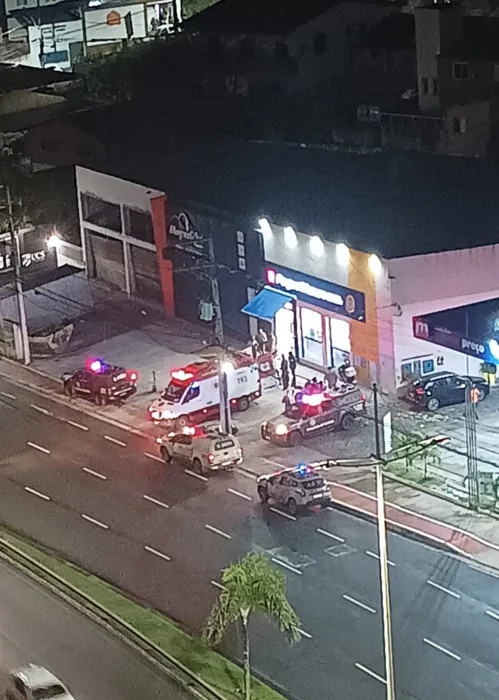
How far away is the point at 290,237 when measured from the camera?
22.2 meters

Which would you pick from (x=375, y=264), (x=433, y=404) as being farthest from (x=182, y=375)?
(x=433, y=404)

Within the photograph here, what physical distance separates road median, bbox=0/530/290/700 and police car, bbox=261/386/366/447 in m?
3.95

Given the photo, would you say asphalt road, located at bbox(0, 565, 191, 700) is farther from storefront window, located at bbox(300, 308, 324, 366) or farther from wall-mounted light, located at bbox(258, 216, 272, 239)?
wall-mounted light, located at bbox(258, 216, 272, 239)

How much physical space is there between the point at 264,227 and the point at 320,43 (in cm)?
1093

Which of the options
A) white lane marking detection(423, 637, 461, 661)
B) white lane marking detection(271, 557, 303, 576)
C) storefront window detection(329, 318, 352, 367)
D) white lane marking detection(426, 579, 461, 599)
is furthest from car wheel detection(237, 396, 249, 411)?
white lane marking detection(423, 637, 461, 661)

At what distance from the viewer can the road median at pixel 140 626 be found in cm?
1270

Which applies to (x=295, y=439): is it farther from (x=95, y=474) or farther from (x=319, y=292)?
(x=319, y=292)

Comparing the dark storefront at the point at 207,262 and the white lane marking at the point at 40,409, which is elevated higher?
the dark storefront at the point at 207,262

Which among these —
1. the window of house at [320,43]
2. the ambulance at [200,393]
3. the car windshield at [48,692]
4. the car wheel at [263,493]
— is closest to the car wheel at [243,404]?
the ambulance at [200,393]

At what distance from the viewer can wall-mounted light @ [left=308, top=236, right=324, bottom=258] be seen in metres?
21.5

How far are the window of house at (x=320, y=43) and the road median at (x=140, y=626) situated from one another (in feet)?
61.3

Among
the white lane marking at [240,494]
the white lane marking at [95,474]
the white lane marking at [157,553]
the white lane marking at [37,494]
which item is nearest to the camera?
the white lane marking at [157,553]

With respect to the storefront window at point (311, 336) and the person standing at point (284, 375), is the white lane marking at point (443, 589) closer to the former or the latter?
the person standing at point (284, 375)

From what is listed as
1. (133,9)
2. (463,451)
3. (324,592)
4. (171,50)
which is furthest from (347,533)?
(133,9)
